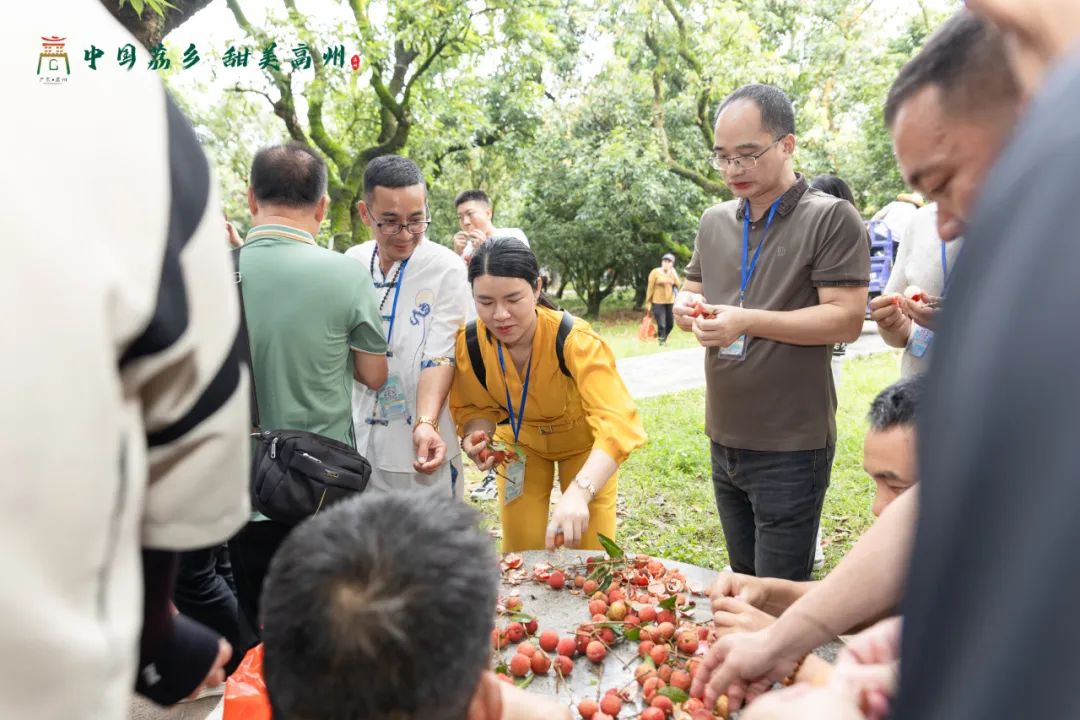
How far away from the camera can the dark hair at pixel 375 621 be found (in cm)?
99

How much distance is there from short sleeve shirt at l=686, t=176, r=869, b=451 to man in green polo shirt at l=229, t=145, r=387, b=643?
4.93 ft

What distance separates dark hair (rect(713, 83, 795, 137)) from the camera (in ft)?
8.94

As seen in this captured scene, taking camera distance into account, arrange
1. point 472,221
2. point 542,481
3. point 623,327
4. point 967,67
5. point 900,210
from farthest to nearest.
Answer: point 623,327
point 900,210
point 472,221
point 542,481
point 967,67

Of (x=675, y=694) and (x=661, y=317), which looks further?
(x=661, y=317)

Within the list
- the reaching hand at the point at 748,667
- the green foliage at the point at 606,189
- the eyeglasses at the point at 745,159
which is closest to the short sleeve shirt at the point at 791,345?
the eyeglasses at the point at 745,159

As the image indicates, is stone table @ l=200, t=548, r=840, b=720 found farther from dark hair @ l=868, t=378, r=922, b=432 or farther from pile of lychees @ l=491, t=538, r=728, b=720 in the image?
dark hair @ l=868, t=378, r=922, b=432

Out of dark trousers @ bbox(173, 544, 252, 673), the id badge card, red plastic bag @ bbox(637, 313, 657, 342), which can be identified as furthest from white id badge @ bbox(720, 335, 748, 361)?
red plastic bag @ bbox(637, 313, 657, 342)

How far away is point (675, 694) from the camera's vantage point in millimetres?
1628

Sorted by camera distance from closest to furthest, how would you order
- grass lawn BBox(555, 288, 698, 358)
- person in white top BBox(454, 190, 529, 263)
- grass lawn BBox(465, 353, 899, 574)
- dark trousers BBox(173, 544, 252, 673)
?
1. dark trousers BBox(173, 544, 252, 673)
2. grass lawn BBox(465, 353, 899, 574)
3. person in white top BBox(454, 190, 529, 263)
4. grass lawn BBox(555, 288, 698, 358)

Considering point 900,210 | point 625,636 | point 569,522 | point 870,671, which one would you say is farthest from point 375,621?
point 900,210

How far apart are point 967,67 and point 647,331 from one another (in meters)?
13.0

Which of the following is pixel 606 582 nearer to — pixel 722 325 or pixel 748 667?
pixel 748 667

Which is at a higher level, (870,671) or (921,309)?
(921,309)

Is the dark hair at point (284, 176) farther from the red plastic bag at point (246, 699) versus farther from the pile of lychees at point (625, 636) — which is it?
the red plastic bag at point (246, 699)
